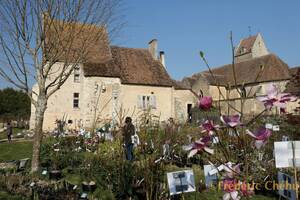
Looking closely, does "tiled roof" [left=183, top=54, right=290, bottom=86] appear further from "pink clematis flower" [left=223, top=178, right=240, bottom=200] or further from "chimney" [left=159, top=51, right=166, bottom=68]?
"pink clematis flower" [left=223, top=178, right=240, bottom=200]

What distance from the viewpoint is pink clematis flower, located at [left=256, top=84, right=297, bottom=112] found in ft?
5.23

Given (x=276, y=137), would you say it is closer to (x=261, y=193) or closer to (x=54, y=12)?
(x=261, y=193)

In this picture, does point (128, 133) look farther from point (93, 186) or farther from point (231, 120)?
point (231, 120)

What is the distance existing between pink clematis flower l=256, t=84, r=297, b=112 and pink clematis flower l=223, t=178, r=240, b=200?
0.53 m

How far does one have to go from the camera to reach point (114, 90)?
2458 centimetres

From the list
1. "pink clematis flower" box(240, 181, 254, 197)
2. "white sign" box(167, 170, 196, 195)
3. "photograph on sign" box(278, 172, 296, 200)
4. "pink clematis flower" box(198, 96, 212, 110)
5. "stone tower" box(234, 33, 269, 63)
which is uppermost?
"stone tower" box(234, 33, 269, 63)

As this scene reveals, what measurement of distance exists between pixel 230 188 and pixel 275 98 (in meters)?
0.63

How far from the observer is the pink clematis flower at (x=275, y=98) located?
5.23 feet

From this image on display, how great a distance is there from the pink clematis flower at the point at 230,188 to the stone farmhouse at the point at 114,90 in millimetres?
20404

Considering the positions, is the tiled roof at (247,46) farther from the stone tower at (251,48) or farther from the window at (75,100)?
the window at (75,100)

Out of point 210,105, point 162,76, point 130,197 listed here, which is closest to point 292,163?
point 210,105

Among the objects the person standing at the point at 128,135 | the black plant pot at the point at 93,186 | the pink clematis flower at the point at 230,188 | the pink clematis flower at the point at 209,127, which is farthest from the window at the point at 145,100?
the pink clematis flower at the point at 209,127

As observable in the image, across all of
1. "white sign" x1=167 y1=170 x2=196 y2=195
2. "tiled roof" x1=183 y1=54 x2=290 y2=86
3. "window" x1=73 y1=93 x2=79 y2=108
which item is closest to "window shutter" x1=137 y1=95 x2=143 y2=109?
"window" x1=73 y1=93 x2=79 y2=108

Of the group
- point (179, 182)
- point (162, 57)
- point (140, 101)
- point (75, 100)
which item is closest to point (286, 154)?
point (179, 182)
